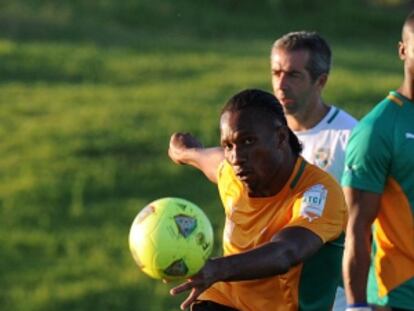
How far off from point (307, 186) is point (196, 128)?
63.1ft

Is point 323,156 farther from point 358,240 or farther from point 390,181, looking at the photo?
point 358,240

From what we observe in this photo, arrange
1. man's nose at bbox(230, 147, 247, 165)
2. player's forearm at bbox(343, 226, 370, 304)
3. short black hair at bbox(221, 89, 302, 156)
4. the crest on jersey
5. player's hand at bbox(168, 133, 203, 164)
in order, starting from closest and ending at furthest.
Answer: man's nose at bbox(230, 147, 247, 165)
short black hair at bbox(221, 89, 302, 156)
player's forearm at bbox(343, 226, 370, 304)
player's hand at bbox(168, 133, 203, 164)
the crest on jersey

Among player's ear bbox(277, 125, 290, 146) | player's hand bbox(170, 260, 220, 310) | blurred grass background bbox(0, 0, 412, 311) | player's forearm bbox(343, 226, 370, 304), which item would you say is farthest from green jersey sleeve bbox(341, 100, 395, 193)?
blurred grass background bbox(0, 0, 412, 311)

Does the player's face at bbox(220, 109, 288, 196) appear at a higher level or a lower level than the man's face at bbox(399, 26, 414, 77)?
lower

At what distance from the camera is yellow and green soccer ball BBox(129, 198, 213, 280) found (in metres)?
7.17

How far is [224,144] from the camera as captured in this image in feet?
25.6

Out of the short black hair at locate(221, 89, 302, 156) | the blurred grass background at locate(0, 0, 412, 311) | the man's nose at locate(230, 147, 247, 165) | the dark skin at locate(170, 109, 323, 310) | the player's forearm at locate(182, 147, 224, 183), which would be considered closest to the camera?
the dark skin at locate(170, 109, 323, 310)

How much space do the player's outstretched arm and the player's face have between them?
1317 mm

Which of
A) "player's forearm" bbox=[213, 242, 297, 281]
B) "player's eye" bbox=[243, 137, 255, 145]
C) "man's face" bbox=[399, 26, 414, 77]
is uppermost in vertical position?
"man's face" bbox=[399, 26, 414, 77]

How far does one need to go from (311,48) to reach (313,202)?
125 inches

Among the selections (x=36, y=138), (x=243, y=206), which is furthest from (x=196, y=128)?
(x=243, y=206)

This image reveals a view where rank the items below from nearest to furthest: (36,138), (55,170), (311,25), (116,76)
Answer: (55,170) → (36,138) → (116,76) → (311,25)

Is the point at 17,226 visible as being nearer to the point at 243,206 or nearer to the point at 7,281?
the point at 7,281

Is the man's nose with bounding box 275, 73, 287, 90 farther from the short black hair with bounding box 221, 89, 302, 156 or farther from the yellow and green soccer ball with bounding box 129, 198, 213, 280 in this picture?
the yellow and green soccer ball with bounding box 129, 198, 213, 280
